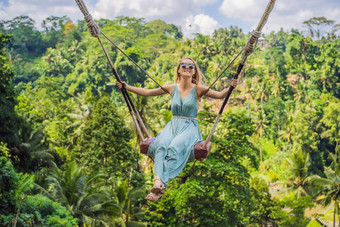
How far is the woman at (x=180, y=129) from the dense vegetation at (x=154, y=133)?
513cm

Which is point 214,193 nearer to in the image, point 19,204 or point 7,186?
point 19,204

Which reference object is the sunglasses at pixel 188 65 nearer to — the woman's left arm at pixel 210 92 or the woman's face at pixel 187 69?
the woman's face at pixel 187 69

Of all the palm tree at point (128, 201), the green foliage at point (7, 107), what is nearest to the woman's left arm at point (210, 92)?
the green foliage at point (7, 107)

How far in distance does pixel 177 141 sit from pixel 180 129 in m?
0.25

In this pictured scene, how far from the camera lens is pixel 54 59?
59.4 meters

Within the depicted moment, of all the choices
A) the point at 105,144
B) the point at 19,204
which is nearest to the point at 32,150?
the point at 105,144

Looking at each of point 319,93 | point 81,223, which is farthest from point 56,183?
point 319,93

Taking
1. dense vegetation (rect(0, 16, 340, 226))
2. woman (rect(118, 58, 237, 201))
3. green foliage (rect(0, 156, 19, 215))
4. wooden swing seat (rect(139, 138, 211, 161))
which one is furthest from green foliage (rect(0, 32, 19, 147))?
wooden swing seat (rect(139, 138, 211, 161))

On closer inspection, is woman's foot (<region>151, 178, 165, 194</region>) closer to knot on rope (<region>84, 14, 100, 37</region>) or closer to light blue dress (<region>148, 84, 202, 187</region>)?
light blue dress (<region>148, 84, 202, 187</region>)

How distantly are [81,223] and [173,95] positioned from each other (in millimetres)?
12032

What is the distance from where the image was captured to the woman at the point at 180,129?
4.16 m

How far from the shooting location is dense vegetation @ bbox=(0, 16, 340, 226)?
1472cm

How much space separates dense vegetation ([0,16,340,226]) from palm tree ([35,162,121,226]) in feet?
0.12

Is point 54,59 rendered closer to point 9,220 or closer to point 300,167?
point 300,167
